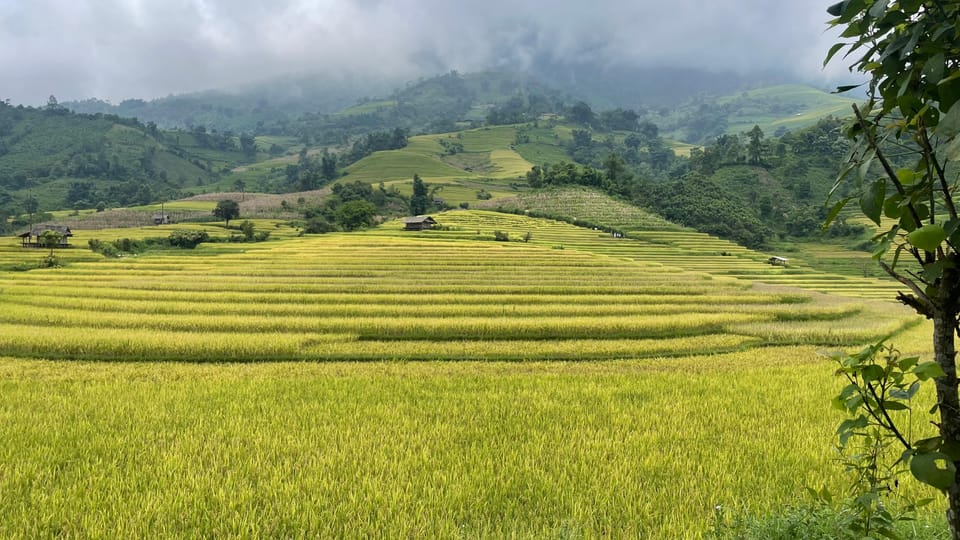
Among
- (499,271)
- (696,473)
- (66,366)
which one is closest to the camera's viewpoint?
(696,473)

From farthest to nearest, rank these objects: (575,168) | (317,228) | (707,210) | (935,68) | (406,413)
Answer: (575,168) < (707,210) < (317,228) < (406,413) < (935,68)

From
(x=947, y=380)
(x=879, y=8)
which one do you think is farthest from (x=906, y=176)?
(x=947, y=380)

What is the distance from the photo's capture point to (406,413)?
25.8 ft

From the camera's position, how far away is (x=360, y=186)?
96750mm

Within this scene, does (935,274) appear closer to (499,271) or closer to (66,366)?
(66,366)

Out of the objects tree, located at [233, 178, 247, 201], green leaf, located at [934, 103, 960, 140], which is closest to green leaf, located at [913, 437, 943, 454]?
green leaf, located at [934, 103, 960, 140]

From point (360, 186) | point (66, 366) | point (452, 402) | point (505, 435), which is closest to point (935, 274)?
point (505, 435)

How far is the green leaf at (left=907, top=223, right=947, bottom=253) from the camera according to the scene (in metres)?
1.35

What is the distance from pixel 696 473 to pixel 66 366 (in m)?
15.2

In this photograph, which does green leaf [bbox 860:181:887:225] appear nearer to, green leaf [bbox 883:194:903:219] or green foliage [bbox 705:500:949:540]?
green leaf [bbox 883:194:903:219]

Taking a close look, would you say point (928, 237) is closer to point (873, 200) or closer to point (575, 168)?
point (873, 200)

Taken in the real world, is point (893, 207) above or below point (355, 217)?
above

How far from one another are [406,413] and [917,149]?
23.8 feet

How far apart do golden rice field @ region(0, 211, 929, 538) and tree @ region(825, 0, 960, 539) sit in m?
2.81
